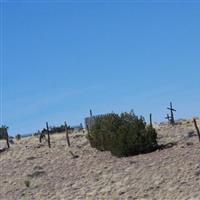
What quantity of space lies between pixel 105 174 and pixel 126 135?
3894 mm

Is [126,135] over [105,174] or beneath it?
over

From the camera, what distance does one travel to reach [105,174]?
28.7 m

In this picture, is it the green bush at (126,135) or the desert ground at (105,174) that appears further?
the green bush at (126,135)

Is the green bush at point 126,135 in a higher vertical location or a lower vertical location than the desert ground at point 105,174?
higher

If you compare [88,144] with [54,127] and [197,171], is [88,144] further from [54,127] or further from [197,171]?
[54,127]

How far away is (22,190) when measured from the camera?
30125 millimetres

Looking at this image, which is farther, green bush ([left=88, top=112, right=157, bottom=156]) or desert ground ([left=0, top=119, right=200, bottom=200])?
green bush ([left=88, top=112, right=157, bottom=156])

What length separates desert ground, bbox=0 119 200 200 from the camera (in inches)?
957

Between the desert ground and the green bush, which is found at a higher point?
the green bush

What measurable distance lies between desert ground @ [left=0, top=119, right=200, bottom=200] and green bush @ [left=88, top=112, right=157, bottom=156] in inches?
24.6

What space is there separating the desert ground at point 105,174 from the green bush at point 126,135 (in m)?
0.62

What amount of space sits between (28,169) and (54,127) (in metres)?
37.6

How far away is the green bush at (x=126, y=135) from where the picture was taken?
31.8 metres

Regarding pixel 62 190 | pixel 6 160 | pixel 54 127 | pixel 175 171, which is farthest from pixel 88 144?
pixel 54 127
